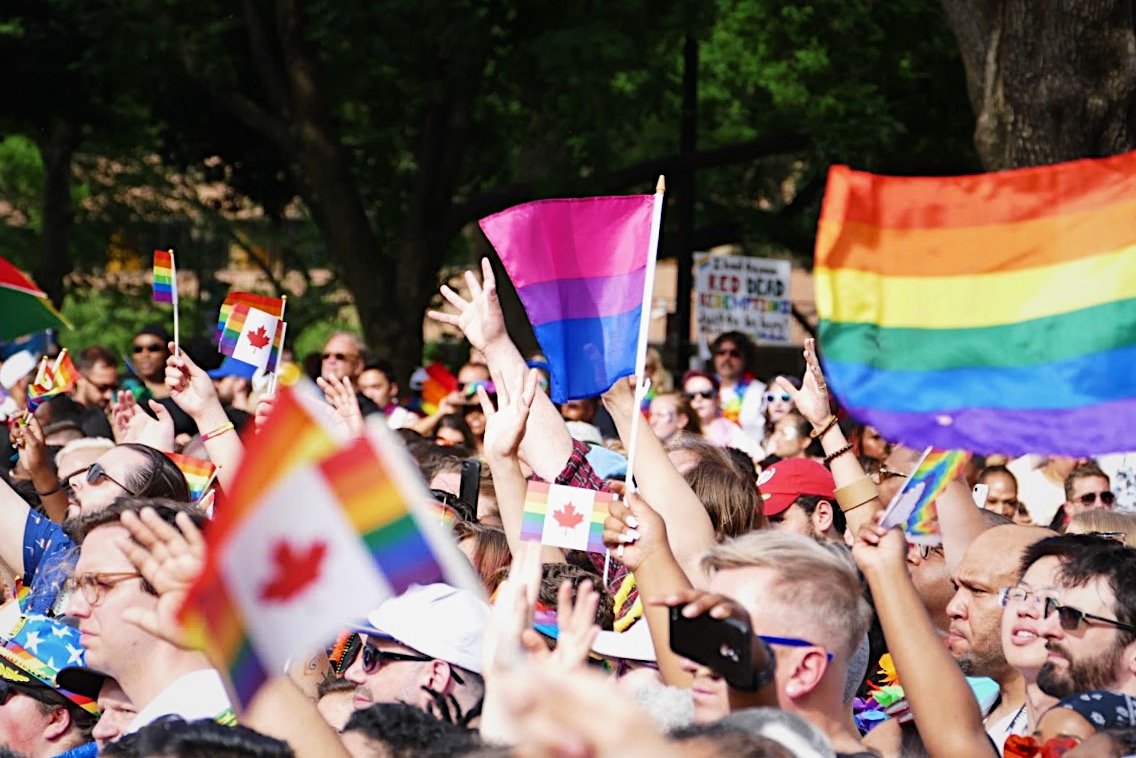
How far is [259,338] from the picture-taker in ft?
27.5

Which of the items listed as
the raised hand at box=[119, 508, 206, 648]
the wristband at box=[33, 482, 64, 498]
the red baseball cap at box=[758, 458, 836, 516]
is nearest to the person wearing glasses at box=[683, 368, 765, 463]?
the red baseball cap at box=[758, 458, 836, 516]

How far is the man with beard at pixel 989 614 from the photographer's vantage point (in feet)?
16.0

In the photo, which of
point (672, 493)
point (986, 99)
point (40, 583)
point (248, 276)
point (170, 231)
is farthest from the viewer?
point (248, 276)

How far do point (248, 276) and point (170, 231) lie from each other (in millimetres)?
19046

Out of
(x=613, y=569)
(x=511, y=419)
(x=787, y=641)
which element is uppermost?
(x=511, y=419)

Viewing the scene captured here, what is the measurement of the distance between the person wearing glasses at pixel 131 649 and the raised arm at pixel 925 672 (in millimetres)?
1472

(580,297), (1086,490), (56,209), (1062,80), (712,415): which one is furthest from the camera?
(56,209)

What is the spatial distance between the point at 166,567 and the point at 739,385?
9.37 metres

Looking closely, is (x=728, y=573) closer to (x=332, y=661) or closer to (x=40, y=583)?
(x=332, y=661)

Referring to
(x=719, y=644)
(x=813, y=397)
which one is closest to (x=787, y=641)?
(x=719, y=644)

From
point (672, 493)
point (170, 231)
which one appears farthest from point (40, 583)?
point (170, 231)

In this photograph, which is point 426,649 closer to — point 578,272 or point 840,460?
point 840,460

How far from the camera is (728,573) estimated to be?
11.9 feet

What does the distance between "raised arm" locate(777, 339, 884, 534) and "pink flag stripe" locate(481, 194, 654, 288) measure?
2.66 ft
